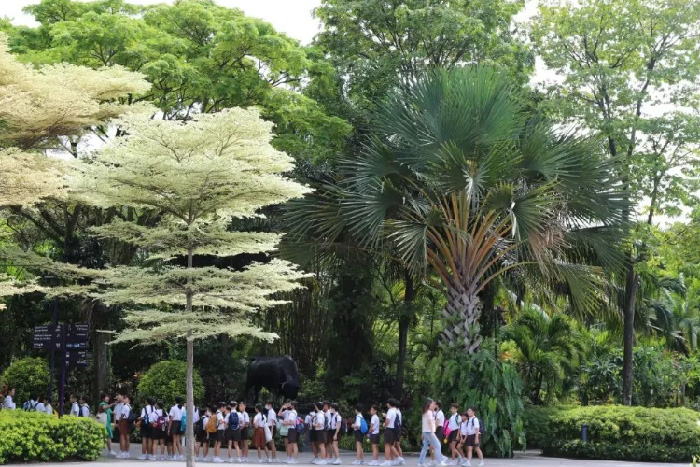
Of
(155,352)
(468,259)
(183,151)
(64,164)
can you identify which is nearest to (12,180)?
(64,164)

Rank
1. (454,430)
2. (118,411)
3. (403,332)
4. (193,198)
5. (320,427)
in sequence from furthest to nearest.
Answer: (403,332) < (118,411) < (320,427) < (454,430) < (193,198)

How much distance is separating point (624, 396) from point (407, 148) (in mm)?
9666

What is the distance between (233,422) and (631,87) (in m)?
14.5

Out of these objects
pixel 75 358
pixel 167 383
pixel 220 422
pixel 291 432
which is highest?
pixel 75 358

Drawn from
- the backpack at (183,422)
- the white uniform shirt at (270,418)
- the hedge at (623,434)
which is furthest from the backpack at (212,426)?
the hedge at (623,434)

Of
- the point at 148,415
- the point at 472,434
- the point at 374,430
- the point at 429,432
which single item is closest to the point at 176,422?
the point at 148,415

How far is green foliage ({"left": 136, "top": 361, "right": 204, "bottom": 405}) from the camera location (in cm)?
2692

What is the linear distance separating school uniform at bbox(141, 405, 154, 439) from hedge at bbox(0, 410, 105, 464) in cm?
113

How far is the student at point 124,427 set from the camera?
23234 millimetres

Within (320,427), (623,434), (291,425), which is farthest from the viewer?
(623,434)

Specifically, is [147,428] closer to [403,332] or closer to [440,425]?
[440,425]

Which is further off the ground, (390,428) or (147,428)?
(390,428)

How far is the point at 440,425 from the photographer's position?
2144 cm

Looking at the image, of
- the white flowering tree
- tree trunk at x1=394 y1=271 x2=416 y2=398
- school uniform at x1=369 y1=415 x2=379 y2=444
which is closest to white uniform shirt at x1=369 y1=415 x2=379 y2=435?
school uniform at x1=369 y1=415 x2=379 y2=444
